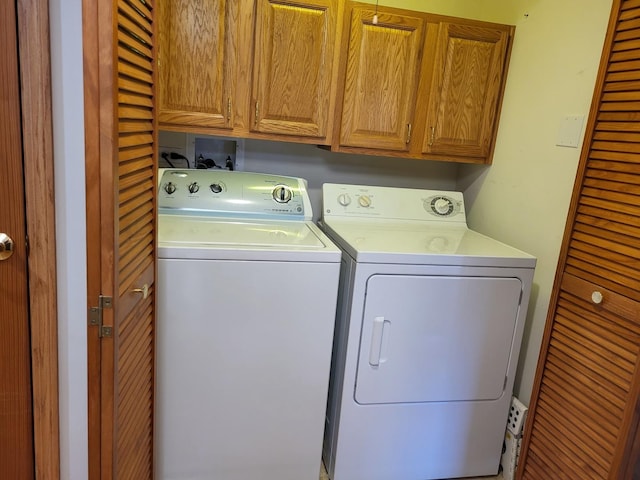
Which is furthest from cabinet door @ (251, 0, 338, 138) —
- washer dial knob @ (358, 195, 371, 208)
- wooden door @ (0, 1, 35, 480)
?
wooden door @ (0, 1, 35, 480)

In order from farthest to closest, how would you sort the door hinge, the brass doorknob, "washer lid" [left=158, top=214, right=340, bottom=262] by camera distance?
"washer lid" [left=158, top=214, right=340, bottom=262]
the brass doorknob
the door hinge

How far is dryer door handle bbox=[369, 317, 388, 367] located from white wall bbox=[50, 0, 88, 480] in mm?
1002

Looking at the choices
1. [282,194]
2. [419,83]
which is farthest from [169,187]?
[419,83]

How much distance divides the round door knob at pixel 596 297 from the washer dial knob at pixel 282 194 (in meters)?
1.28

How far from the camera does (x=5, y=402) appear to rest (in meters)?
1.03

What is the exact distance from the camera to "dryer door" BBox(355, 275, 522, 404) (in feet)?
5.68

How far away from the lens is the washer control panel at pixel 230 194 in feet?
6.65

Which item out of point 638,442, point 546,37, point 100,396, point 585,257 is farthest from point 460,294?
point 100,396

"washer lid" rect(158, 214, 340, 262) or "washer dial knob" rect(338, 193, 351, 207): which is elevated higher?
"washer dial knob" rect(338, 193, 351, 207)

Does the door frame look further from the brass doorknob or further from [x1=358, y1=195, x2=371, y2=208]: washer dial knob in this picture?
[x1=358, y1=195, x2=371, y2=208]: washer dial knob

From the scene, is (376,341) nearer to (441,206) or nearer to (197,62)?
(441,206)

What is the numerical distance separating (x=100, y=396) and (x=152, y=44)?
2.86ft

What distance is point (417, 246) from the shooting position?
183cm

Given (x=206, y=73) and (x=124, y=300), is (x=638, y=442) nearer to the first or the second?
(x=124, y=300)
